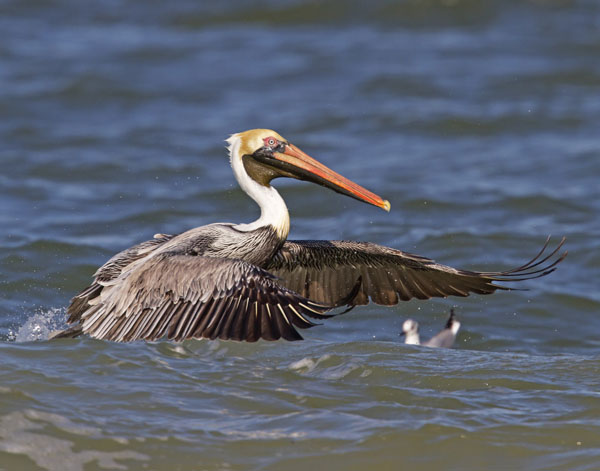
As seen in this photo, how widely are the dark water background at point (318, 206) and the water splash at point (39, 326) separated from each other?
1.2 inches

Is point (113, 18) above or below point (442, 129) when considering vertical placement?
above

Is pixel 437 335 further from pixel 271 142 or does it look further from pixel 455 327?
pixel 271 142

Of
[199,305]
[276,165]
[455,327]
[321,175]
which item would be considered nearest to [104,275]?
[199,305]

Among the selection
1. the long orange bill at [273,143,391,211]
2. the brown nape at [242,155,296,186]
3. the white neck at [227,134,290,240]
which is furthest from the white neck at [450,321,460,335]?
the brown nape at [242,155,296,186]

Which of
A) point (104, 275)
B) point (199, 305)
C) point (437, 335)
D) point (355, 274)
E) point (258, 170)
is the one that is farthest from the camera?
point (437, 335)

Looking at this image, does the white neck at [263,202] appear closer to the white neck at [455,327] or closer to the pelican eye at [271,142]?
the pelican eye at [271,142]

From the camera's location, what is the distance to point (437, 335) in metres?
7.38

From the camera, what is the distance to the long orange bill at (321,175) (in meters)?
6.34

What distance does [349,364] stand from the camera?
609 cm

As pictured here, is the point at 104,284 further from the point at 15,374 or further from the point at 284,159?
the point at 284,159

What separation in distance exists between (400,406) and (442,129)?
8.04 m

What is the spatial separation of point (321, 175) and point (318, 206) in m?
→ 4.59

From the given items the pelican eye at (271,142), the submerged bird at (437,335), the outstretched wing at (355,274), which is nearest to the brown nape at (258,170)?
the pelican eye at (271,142)

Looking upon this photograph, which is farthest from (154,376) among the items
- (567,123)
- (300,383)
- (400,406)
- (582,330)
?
(567,123)
